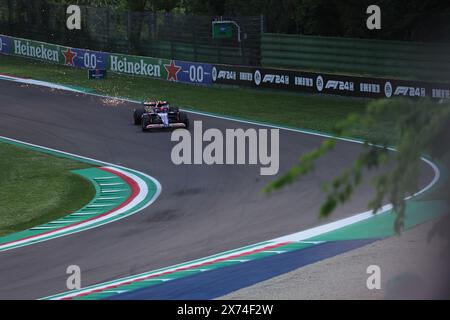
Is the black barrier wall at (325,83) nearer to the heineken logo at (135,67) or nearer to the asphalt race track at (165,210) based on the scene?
the heineken logo at (135,67)

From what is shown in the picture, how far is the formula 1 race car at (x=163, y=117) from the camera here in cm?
2394

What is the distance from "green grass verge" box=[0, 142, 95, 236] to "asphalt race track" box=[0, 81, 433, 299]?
557 mm

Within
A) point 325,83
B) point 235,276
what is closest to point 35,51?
point 325,83

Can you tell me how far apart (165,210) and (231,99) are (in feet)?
46.5

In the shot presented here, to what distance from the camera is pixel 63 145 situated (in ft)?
77.4

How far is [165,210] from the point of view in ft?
53.8

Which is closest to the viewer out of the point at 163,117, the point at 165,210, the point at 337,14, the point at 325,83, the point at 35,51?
the point at 165,210

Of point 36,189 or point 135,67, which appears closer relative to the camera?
point 36,189

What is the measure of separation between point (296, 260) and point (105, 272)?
9.08 ft

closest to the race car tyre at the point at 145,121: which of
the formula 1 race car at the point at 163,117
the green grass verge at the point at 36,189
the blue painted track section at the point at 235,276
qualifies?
the formula 1 race car at the point at 163,117

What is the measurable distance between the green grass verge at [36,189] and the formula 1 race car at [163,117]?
3.30 m

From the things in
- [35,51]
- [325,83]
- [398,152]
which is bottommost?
[325,83]

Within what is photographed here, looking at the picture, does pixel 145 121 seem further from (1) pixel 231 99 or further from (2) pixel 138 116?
(1) pixel 231 99
